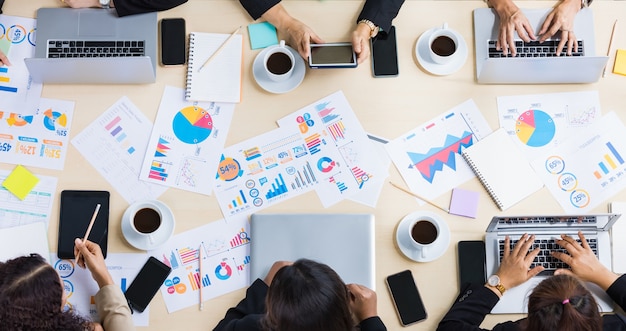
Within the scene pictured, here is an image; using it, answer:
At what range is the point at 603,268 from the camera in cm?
166

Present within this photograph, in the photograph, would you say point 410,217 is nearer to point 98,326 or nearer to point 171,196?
point 171,196

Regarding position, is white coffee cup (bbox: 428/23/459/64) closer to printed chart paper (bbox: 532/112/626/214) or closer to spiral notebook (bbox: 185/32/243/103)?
printed chart paper (bbox: 532/112/626/214)

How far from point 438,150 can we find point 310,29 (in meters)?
0.48

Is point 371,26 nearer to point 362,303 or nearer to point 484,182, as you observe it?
point 484,182

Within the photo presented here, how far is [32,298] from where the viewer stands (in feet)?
4.72

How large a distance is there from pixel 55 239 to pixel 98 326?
0.27m

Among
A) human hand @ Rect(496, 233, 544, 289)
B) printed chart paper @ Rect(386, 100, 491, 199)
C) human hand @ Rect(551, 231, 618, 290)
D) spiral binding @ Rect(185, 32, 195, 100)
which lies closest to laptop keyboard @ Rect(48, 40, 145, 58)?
spiral binding @ Rect(185, 32, 195, 100)

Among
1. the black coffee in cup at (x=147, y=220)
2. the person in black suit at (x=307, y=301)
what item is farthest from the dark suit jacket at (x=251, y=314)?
the black coffee in cup at (x=147, y=220)

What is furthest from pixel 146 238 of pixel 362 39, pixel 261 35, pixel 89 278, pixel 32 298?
pixel 362 39

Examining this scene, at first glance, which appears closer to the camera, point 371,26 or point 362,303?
point 362,303

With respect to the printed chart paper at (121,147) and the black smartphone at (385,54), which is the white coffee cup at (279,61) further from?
the printed chart paper at (121,147)

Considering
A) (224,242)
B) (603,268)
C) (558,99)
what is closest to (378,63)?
(558,99)

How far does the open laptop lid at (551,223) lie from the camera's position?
5.41ft

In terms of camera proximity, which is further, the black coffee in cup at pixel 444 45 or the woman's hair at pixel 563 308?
the black coffee in cup at pixel 444 45
